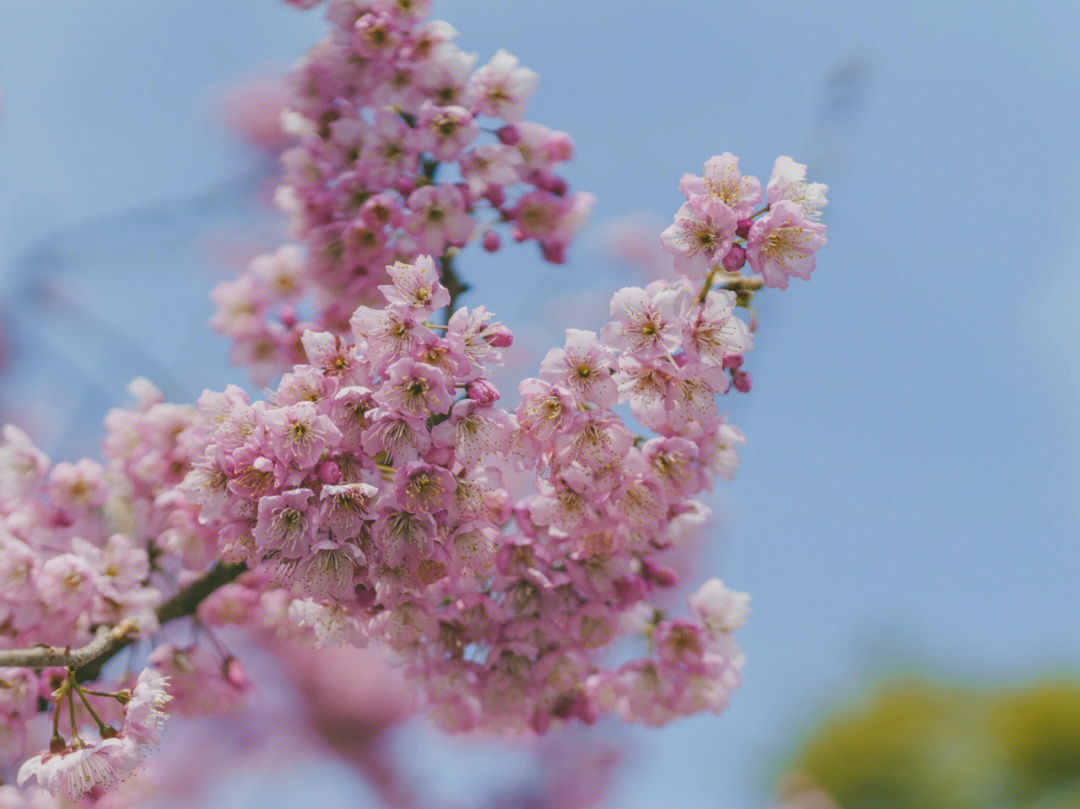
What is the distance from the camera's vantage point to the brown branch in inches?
50.6

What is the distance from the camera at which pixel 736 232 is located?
1.44m

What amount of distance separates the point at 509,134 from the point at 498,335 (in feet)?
2.95

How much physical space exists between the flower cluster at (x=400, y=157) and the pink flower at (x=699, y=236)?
0.74m

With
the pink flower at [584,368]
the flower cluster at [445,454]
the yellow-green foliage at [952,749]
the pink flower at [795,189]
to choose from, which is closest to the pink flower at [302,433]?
the flower cluster at [445,454]

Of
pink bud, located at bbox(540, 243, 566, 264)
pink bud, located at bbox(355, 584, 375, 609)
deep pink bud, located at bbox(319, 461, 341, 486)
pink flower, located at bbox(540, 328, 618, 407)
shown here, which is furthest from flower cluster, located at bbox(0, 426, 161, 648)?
pink bud, located at bbox(540, 243, 566, 264)

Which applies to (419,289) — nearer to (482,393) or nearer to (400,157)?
(482,393)

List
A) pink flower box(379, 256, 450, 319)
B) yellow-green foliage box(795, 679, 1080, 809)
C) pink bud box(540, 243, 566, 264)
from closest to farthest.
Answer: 1. pink flower box(379, 256, 450, 319)
2. pink bud box(540, 243, 566, 264)
3. yellow-green foliage box(795, 679, 1080, 809)

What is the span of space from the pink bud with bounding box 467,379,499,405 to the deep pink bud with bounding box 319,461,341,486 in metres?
0.24

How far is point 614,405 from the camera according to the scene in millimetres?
1476

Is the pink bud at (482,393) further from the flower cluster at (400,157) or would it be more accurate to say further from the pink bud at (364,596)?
the flower cluster at (400,157)

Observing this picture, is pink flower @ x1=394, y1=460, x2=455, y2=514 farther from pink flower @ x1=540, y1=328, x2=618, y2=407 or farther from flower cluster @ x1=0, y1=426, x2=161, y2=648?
flower cluster @ x1=0, y1=426, x2=161, y2=648

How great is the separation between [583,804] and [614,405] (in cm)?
390

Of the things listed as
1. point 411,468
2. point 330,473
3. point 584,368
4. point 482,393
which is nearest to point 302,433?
point 330,473

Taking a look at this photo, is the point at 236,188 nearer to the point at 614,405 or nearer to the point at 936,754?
the point at 614,405
